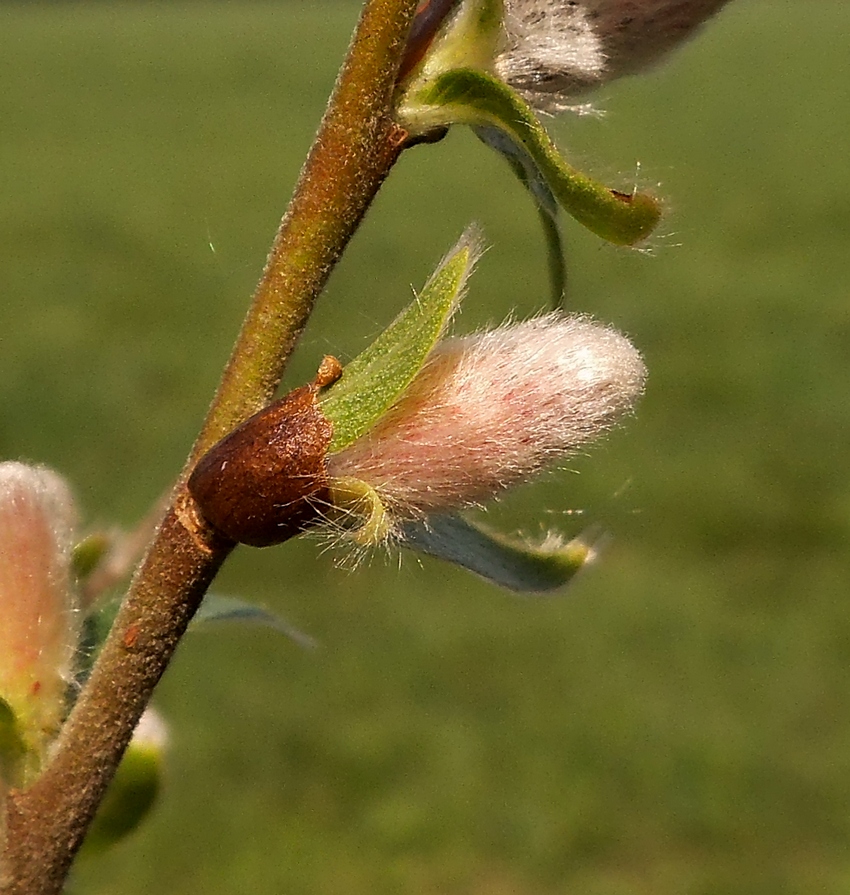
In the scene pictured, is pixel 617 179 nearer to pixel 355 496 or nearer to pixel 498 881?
pixel 355 496

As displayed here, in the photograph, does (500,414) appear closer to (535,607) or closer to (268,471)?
(268,471)

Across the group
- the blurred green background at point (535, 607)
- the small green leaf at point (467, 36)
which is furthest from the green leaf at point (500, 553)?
the small green leaf at point (467, 36)

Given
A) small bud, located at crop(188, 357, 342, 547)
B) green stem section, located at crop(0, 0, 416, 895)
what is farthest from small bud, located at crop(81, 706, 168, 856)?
small bud, located at crop(188, 357, 342, 547)

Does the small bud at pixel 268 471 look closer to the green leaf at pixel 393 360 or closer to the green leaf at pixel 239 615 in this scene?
the green leaf at pixel 393 360

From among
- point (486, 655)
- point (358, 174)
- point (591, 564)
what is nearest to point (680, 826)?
point (486, 655)

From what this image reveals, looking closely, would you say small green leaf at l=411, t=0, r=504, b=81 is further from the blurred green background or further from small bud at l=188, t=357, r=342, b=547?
small bud at l=188, t=357, r=342, b=547

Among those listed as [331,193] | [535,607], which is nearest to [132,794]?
[331,193]
